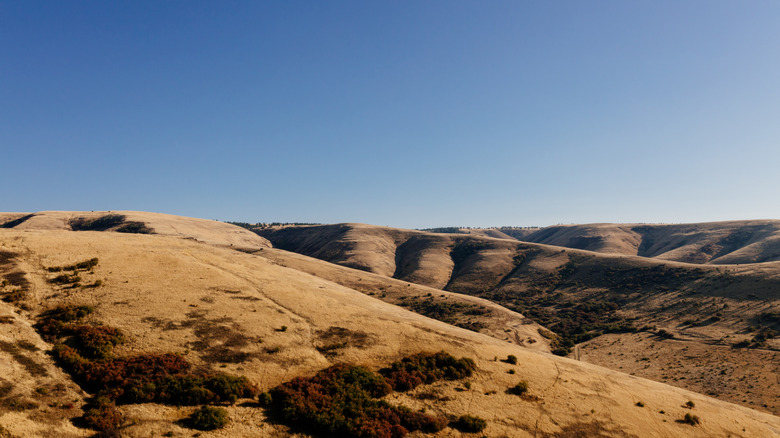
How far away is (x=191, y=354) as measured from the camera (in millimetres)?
27891

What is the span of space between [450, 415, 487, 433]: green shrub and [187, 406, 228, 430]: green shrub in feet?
53.2

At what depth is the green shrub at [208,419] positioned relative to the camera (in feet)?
67.5

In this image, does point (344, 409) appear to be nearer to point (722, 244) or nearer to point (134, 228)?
point (134, 228)

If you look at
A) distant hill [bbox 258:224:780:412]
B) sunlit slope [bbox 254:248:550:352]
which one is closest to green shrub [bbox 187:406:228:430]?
sunlit slope [bbox 254:248:550:352]

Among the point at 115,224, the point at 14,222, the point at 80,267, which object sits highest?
the point at 14,222

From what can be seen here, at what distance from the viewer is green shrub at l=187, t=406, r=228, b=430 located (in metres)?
20.6

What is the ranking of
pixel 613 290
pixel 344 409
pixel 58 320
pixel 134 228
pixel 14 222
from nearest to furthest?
pixel 344 409 → pixel 58 320 → pixel 613 290 → pixel 134 228 → pixel 14 222

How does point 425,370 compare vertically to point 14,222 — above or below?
below

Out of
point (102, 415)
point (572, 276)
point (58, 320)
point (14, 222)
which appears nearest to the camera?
point (102, 415)

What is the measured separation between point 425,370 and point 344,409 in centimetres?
993

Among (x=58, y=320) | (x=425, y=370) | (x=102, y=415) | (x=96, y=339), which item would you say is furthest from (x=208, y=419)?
(x=58, y=320)

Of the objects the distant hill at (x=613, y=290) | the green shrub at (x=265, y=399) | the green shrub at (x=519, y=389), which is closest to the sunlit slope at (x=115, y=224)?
the distant hill at (x=613, y=290)

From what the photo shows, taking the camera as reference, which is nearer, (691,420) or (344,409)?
(344,409)

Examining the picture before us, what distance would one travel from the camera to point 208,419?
68.4ft
